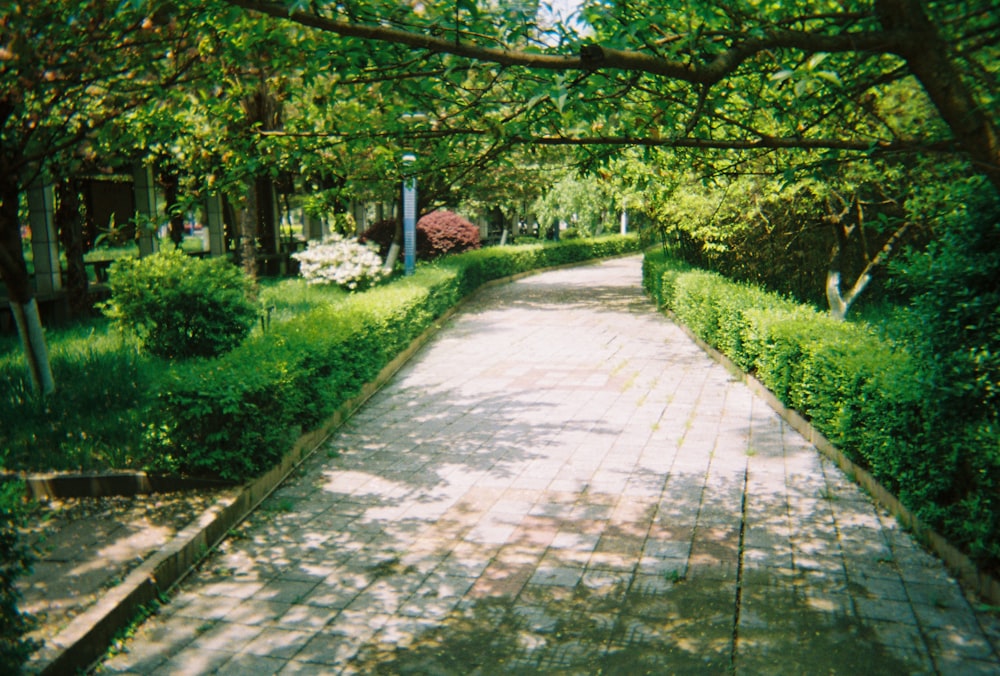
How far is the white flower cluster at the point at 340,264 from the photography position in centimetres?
1814

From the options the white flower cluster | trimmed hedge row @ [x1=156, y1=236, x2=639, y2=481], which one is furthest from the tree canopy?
the white flower cluster

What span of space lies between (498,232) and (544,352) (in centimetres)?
3105

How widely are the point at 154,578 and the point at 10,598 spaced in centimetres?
180

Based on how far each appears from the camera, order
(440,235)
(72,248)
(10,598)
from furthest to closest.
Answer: (440,235) → (72,248) → (10,598)

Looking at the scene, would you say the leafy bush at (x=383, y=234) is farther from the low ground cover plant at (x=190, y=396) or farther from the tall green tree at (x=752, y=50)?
the tall green tree at (x=752, y=50)

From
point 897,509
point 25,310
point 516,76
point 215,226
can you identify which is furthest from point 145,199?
point 897,509

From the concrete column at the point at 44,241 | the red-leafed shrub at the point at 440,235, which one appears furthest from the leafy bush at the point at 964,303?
the red-leafed shrub at the point at 440,235

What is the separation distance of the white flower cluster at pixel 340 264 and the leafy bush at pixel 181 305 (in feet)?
23.3

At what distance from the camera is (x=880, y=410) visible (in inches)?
266

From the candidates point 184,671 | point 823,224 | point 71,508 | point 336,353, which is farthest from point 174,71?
point 823,224

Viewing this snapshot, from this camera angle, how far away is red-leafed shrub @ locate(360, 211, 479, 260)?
86.8 feet

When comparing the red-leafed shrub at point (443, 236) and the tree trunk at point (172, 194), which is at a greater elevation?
the tree trunk at point (172, 194)

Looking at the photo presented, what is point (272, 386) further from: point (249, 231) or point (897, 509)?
point (249, 231)

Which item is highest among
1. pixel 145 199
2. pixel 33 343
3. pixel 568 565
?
pixel 145 199
